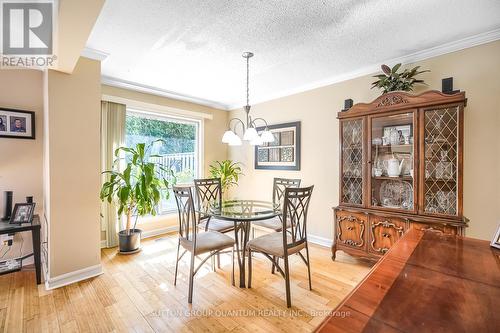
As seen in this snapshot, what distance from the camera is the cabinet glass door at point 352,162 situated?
2850 millimetres

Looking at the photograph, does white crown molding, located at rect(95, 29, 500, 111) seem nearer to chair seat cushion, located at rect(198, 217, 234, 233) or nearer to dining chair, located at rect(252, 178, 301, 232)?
dining chair, located at rect(252, 178, 301, 232)

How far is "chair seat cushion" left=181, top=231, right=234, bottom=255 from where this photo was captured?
87.2 inches

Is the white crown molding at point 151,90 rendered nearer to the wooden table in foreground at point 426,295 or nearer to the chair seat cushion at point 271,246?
the chair seat cushion at point 271,246

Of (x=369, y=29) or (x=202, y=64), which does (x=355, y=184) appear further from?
(x=202, y=64)

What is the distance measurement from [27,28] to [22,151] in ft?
4.79

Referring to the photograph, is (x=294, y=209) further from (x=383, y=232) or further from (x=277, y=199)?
(x=277, y=199)

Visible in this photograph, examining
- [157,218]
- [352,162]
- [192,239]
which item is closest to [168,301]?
[192,239]

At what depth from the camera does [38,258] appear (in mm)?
2375

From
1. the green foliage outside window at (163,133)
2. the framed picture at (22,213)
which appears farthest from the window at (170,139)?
the framed picture at (22,213)

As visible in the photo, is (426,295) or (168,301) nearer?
(426,295)

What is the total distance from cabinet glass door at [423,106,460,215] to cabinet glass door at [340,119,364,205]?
2.12ft

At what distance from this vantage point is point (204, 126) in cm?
459

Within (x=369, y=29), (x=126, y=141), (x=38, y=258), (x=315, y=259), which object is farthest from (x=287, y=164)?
(x=38, y=258)

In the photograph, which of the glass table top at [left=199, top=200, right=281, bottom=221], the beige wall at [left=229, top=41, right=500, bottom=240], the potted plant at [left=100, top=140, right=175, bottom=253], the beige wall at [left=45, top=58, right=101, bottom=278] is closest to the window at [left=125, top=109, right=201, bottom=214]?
the potted plant at [left=100, top=140, right=175, bottom=253]
